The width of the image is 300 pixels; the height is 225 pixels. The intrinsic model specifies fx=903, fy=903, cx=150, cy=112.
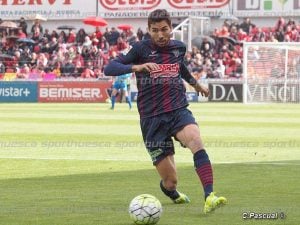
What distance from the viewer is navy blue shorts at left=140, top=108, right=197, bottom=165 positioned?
9.45 metres

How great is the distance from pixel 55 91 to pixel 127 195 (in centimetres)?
3180

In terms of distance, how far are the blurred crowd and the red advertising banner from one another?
0.99 m

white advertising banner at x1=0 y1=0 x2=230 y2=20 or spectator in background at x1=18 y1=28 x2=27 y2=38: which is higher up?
white advertising banner at x1=0 y1=0 x2=230 y2=20

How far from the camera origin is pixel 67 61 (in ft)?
147

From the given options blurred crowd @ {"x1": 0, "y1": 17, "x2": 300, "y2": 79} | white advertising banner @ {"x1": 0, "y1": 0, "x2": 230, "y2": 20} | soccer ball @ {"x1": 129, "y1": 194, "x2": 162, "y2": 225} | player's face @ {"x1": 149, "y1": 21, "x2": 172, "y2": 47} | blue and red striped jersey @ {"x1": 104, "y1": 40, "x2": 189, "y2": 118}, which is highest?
player's face @ {"x1": 149, "y1": 21, "x2": 172, "y2": 47}

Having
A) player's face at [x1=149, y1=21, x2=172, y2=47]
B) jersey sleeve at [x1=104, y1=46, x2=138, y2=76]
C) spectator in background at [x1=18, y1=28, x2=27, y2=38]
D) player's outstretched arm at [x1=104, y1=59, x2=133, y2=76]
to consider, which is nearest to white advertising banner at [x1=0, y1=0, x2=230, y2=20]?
spectator in background at [x1=18, y1=28, x2=27, y2=38]

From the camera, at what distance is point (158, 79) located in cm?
951

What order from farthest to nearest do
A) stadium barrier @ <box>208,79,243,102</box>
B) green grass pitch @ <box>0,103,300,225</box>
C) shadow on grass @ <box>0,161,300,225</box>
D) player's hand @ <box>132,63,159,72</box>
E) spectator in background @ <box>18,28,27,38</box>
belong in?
1. spectator in background @ <box>18,28,27,38</box>
2. stadium barrier @ <box>208,79,243,102</box>
3. player's hand @ <box>132,63,159,72</box>
4. green grass pitch @ <box>0,103,300,225</box>
5. shadow on grass @ <box>0,161,300,225</box>

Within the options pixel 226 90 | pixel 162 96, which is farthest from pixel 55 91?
pixel 162 96

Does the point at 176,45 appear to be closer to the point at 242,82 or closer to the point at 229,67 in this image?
the point at 242,82

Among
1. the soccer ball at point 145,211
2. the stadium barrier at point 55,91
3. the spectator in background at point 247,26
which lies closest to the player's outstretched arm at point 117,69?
the soccer ball at point 145,211

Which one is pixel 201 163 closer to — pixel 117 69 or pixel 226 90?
pixel 117 69

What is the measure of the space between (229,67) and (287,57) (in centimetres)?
447

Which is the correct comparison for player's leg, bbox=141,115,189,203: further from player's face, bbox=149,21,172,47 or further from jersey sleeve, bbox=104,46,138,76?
player's face, bbox=149,21,172,47
